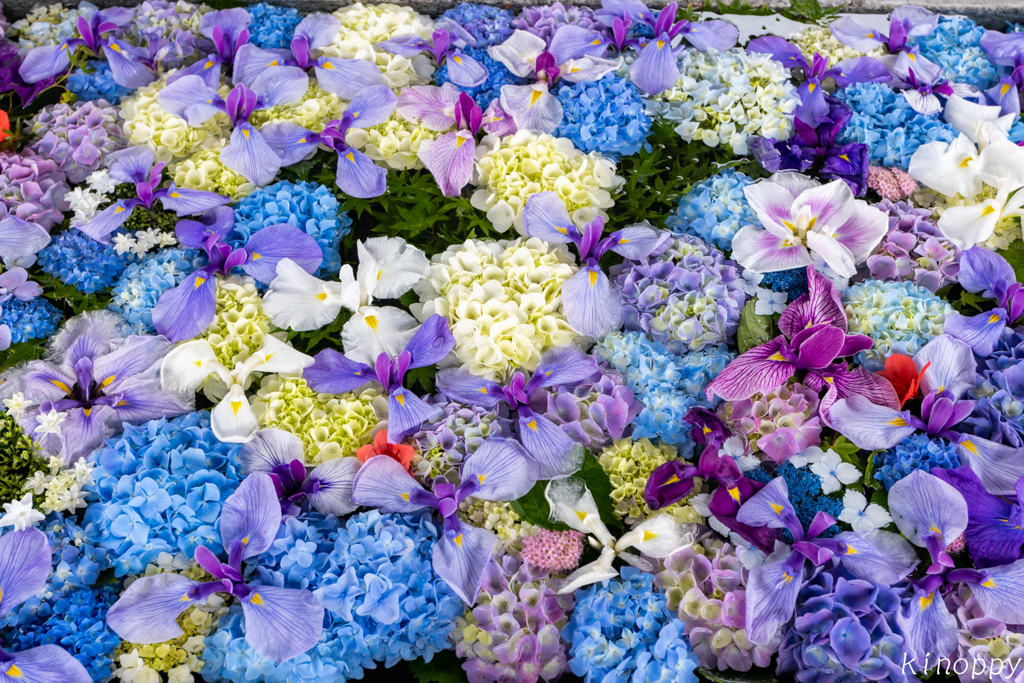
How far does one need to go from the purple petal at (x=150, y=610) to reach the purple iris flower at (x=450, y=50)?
134cm

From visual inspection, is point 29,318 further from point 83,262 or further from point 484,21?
point 484,21

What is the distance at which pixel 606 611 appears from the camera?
124cm

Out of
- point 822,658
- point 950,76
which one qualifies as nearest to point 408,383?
point 822,658

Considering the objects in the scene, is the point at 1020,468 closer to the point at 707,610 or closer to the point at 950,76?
the point at 707,610

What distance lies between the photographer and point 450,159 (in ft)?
5.62

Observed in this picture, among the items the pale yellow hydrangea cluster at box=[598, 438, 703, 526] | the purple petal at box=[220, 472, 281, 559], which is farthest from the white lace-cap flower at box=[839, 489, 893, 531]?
the purple petal at box=[220, 472, 281, 559]

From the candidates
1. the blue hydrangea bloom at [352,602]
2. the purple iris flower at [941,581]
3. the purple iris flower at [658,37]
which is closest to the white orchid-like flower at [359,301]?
the blue hydrangea bloom at [352,602]

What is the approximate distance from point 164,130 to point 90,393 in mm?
714

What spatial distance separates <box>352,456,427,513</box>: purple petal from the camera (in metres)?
1.33

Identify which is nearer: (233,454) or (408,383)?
(233,454)

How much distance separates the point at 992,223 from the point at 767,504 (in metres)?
0.90

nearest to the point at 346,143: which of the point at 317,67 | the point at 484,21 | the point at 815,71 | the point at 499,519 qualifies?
the point at 317,67

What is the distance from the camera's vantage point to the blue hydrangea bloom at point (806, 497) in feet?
4.32

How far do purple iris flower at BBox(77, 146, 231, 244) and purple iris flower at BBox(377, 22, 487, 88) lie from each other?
2.13 feet
